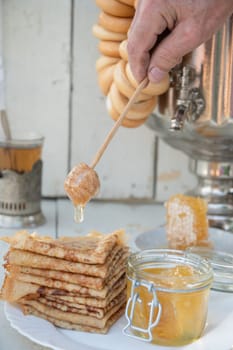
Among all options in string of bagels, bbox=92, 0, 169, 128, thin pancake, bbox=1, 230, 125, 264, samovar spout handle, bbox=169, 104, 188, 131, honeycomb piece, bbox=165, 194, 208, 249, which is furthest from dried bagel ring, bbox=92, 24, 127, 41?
thin pancake, bbox=1, 230, 125, 264

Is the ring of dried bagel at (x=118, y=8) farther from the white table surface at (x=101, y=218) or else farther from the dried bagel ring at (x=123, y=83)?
the white table surface at (x=101, y=218)

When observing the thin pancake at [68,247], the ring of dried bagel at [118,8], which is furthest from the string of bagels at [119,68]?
the thin pancake at [68,247]

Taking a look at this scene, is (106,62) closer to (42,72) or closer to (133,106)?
(133,106)

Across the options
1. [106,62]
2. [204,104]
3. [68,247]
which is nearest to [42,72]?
[106,62]

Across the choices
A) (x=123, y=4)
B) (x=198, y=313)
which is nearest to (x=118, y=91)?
(x=123, y=4)

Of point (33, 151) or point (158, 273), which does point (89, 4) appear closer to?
point (33, 151)
